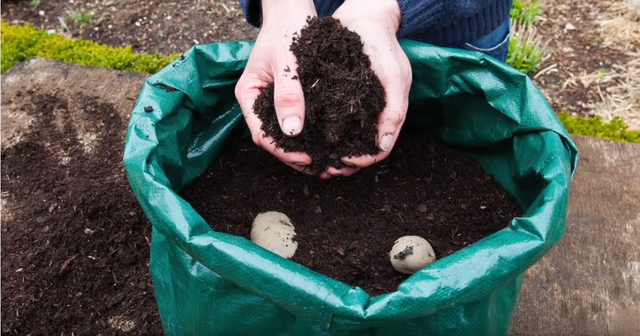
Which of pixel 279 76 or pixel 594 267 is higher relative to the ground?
pixel 279 76

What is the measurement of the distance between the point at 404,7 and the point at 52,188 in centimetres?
120

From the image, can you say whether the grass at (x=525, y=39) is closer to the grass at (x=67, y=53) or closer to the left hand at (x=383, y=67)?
the grass at (x=67, y=53)

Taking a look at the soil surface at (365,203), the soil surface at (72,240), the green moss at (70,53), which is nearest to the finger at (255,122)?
the soil surface at (365,203)

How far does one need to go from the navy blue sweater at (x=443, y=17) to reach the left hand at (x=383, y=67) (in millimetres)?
78

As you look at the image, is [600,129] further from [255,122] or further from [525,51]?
[255,122]

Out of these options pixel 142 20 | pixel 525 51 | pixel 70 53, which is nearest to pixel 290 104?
pixel 70 53

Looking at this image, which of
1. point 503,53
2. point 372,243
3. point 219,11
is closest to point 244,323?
point 372,243

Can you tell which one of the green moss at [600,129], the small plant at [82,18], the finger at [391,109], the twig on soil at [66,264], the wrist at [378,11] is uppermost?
the wrist at [378,11]

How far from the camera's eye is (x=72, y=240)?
1.66m

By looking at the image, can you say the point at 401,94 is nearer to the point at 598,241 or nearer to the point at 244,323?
the point at 244,323

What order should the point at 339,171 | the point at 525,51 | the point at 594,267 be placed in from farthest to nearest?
the point at 525,51 < the point at 594,267 < the point at 339,171

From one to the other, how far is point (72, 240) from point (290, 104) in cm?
85

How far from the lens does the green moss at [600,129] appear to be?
221 cm

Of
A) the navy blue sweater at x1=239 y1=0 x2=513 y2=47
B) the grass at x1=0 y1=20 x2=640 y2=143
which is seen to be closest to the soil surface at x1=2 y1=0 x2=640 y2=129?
the grass at x1=0 y1=20 x2=640 y2=143
